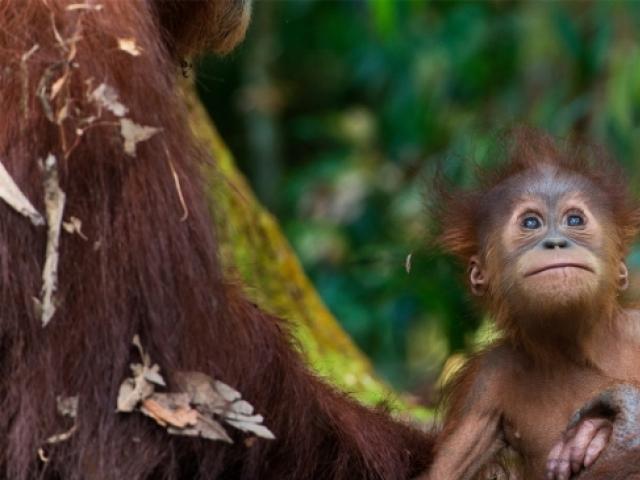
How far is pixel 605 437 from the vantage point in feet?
14.3

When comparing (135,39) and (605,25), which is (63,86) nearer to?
(135,39)

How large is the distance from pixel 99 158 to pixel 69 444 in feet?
2.35

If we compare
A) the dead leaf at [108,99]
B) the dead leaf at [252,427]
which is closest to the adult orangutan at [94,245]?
the dead leaf at [108,99]

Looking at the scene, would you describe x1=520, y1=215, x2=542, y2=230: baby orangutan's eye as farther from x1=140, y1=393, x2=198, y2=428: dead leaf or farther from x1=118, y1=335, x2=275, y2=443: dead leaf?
x1=140, y1=393, x2=198, y2=428: dead leaf

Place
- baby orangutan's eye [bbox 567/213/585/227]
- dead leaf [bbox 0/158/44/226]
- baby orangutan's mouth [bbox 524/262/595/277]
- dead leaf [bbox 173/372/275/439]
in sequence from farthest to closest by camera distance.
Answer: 1. baby orangutan's eye [bbox 567/213/585/227]
2. baby orangutan's mouth [bbox 524/262/595/277]
3. dead leaf [bbox 173/372/275/439]
4. dead leaf [bbox 0/158/44/226]

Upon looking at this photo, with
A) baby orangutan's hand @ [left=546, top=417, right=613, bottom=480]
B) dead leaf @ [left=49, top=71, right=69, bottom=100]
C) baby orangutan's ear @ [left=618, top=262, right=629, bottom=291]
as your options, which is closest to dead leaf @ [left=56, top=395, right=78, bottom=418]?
dead leaf @ [left=49, top=71, right=69, bottom=100]

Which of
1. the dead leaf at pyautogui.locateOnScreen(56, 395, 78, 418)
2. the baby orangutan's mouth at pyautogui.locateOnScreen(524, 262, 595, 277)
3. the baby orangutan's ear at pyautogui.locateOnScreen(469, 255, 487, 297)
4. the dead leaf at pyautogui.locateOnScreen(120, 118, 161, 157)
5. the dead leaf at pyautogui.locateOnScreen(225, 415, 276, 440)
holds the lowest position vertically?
the dead leaf at pyautogui.locateOnScreen(56, 395, 78, 418)

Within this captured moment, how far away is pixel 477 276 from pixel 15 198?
5.31 feet

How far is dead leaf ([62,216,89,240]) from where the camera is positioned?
395 centimetres

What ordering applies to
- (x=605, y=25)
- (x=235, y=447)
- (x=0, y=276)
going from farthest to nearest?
(x=605, y=25) < (x=235, y=447) < (x=0, y=276)

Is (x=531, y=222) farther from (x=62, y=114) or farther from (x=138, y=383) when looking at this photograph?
(x=62, y=114)

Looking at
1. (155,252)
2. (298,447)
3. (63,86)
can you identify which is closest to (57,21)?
(63,86)

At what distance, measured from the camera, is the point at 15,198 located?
3.91 m

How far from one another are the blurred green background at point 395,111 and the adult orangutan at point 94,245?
13.4 feet
